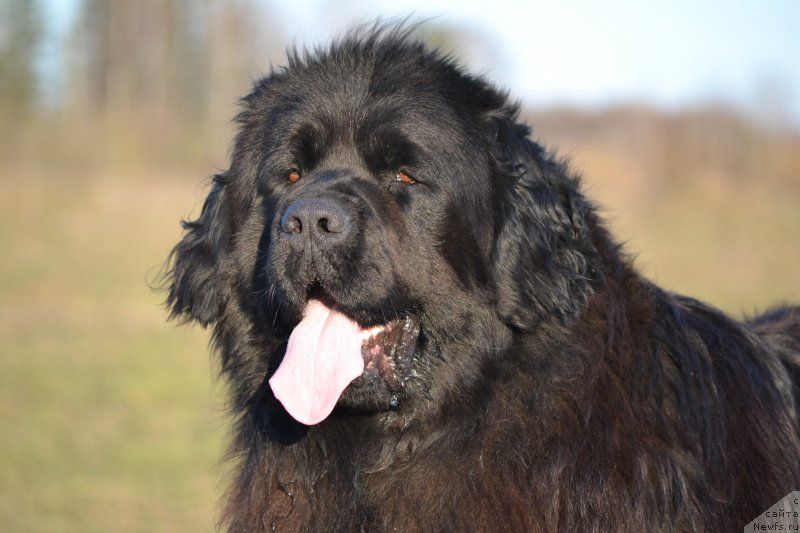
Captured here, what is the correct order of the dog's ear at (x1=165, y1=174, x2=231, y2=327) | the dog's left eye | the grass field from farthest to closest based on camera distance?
the grass field, the dog's ear at (x1=165, y1=174, x2=231, y2=327), the dog's left eye

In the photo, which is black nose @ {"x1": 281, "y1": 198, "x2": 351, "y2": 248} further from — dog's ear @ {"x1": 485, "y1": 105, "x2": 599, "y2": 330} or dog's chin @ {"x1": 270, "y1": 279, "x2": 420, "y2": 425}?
dog's ear @ {"x1": 485, "y1": 105, "x2": 599, "y2": 330}

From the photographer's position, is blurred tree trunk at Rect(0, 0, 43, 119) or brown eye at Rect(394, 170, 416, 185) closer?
brown eye at Rect(394, 170, 416, 185)

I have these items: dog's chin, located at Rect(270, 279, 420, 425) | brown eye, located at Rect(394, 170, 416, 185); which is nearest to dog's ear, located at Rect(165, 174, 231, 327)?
dog's chin, located at Rect(270, 279, 420, 425)

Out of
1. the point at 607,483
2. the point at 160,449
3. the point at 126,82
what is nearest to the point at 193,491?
the point at 160,449

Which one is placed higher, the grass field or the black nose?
the grass field

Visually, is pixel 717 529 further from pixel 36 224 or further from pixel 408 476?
pixel 36 224

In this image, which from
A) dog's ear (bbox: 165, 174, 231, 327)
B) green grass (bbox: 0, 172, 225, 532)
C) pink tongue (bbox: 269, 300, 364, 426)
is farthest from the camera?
green grass (bbox: 0, 172, 225, 532)

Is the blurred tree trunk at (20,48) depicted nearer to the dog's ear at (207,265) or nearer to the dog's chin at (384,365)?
the dog's ear at (207,265)

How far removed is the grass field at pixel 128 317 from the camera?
707 centimetres

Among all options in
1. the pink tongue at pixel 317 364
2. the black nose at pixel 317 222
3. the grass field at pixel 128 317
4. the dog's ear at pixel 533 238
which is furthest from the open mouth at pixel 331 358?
the grass field at pixel 128 317

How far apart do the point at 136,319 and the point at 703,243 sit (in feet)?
57.7

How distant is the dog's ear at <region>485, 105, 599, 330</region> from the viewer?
312 cm

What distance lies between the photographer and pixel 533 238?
3.20 meters

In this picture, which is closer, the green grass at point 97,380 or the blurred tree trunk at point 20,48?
the green grass at point 97,380
